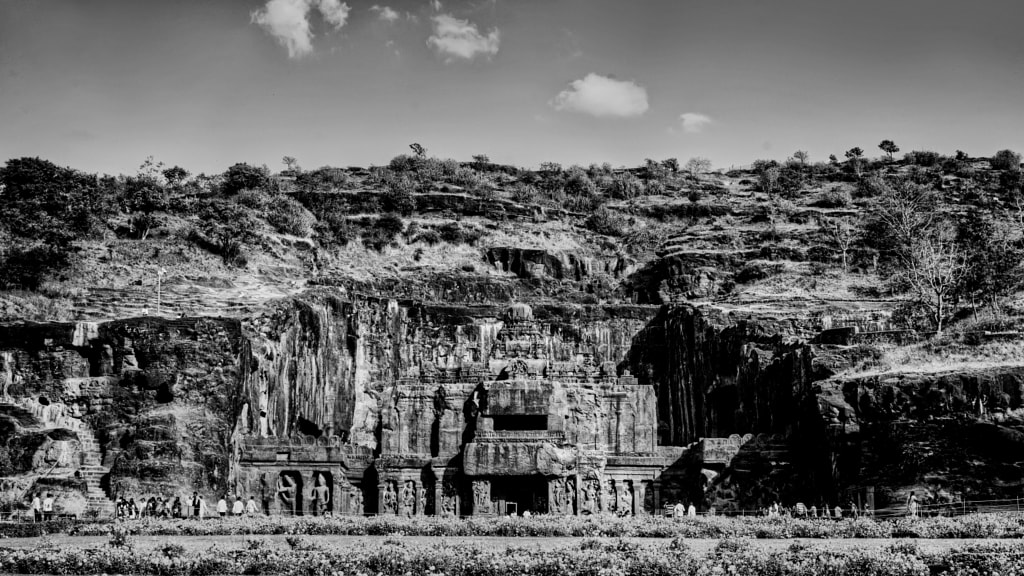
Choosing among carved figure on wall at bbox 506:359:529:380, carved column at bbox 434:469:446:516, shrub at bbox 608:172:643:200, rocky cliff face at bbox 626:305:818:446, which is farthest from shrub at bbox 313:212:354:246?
carved column at bbox 434:469:446:516

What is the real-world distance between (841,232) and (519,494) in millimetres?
53227

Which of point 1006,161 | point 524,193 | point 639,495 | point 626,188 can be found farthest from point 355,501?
point 1006,161

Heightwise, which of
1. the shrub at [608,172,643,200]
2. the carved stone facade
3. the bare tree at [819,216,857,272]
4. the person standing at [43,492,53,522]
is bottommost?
the person standing at [43,492,53,522]

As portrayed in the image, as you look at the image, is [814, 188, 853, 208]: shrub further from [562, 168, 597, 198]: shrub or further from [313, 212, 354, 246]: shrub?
[313, 212, 354, 246]: shrub

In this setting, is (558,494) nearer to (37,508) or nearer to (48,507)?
(48,507)

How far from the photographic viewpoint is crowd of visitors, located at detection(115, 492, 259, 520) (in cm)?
5597

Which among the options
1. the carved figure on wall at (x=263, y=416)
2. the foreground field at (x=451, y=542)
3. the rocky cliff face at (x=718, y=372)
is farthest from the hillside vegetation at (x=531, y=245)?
the foreground field at (x=451, y=542)

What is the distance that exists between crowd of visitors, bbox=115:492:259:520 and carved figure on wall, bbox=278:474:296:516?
5003 mm

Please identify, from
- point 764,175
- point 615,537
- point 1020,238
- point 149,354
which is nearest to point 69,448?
point 149,354

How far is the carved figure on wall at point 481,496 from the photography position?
2484 inches

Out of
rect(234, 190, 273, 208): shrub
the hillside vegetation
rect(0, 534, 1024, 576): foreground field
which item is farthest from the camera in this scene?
rect(234, 190, 273, 208): shrub

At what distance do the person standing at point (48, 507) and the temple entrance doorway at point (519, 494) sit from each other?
21.1 m

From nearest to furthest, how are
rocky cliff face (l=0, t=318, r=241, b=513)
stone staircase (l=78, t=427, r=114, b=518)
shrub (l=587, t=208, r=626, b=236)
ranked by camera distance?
stone staircase (l=78, t=427, r=114, b=518) → rocky cliff face (l=0, t=318, r=241, b=513) → shrub (l=587, t=208, r=626, b=236)

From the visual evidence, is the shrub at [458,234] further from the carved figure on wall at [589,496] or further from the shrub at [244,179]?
the carved figure on wall at [589,496]
